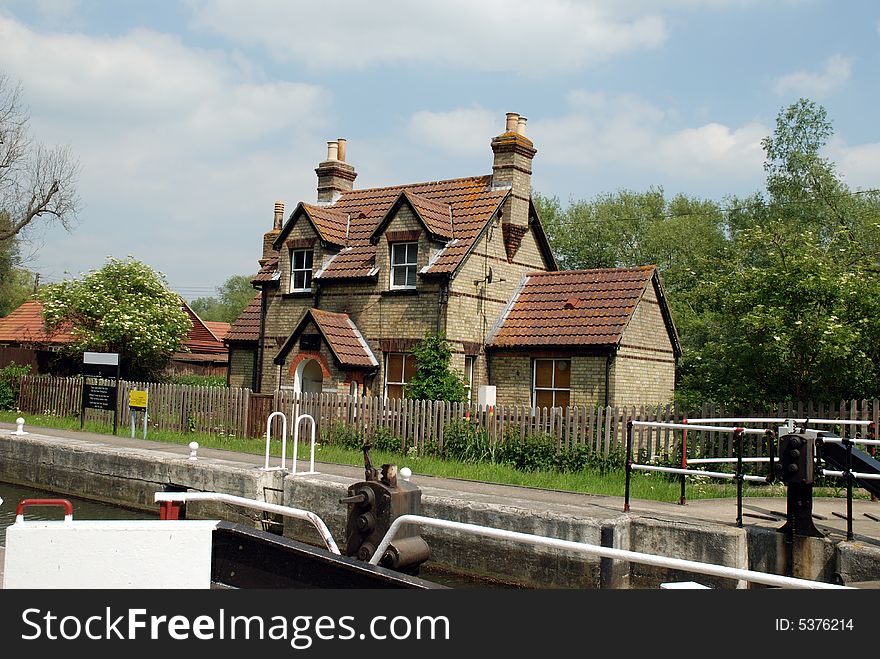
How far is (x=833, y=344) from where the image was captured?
52.5 ft

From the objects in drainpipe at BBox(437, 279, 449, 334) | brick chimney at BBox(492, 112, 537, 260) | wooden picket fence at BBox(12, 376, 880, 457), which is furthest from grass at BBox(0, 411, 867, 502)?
brick chimney at BBox(492, 112, 537, 260)

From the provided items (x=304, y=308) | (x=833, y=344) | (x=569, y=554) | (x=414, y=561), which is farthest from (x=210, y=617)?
(x=304, y=308)

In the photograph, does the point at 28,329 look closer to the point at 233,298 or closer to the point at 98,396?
the point at 98,396

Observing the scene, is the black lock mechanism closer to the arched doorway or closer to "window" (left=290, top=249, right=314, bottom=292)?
the arched doorway

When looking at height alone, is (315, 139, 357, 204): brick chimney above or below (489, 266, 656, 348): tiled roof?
above

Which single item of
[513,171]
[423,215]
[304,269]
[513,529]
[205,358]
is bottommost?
[513,529]

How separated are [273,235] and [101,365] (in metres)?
10.4

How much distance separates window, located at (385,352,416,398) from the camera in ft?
75.0

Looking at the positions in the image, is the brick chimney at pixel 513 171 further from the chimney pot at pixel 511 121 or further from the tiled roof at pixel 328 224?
the tiled roof at pixel 328 224

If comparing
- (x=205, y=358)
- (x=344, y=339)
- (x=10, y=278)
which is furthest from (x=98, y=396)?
(x=10, y=278)

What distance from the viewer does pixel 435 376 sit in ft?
70.9

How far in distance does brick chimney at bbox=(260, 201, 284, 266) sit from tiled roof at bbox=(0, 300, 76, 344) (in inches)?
340

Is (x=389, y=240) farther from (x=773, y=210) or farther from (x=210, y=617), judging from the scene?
(x=773, y=210)

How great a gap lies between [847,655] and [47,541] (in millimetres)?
4430
